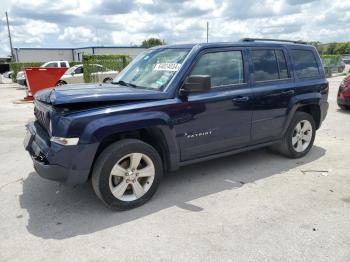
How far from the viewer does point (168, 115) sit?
4.07 meters

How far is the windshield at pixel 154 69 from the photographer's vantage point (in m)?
4.34

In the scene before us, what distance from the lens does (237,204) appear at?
13.4 ft

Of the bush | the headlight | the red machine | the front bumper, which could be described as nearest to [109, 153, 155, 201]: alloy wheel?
the front bumper

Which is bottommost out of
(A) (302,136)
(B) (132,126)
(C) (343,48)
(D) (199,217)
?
(D) (199,217)

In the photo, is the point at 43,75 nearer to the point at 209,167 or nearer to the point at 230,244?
the point at 209,167

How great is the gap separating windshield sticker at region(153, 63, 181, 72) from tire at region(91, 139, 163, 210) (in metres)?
1.03

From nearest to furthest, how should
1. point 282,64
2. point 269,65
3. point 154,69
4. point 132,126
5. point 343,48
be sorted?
point 132,126
point 154,69
point 269,65
point 282,64
point 343,48

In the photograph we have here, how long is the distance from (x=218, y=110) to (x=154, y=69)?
988 millimetres

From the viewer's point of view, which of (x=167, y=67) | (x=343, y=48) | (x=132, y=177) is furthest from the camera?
(x=343, y=48)

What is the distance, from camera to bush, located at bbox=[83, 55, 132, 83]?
15.8 metres

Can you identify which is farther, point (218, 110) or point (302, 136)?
point (302, 136)

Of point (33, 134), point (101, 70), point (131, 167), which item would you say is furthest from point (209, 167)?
point (101, 70)

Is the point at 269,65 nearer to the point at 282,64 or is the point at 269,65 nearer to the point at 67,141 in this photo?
the point at 282,64

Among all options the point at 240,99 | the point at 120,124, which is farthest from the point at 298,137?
the point at 120,124
